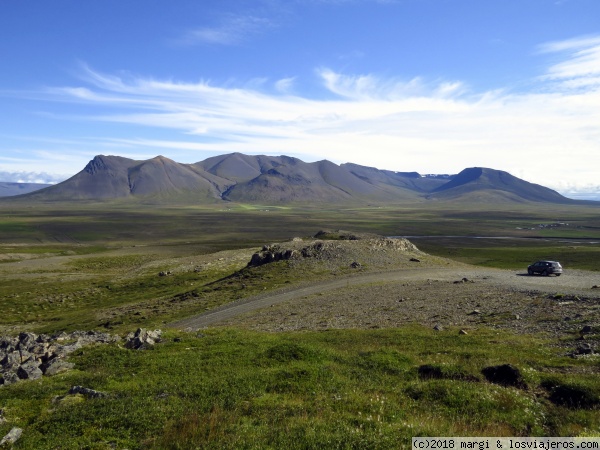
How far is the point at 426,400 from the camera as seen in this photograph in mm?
14586

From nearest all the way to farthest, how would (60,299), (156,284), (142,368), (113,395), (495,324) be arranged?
(113,395) → (142,368) → (495,324) → (60,299) → (156,284)

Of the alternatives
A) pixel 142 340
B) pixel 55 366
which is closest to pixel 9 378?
pixel 55 366

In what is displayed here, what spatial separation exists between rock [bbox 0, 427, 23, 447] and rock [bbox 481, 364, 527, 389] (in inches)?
684

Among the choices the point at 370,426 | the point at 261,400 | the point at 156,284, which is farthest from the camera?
the point at 156,284

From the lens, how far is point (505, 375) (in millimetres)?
16859

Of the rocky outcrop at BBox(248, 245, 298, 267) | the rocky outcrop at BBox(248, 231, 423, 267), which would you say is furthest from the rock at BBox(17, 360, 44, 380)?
the rocky outcrop at BBox(248, 245, 298, 267)

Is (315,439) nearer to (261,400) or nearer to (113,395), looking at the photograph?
(261,400)

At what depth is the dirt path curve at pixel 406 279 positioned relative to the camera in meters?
40.8

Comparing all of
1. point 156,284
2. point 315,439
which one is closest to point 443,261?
point 156,284

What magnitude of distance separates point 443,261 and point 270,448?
209ft

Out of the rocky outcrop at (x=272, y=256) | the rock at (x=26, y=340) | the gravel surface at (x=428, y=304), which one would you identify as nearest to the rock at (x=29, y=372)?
the rock at (x=26, y=340)

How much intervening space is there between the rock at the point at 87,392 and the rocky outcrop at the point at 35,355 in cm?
424

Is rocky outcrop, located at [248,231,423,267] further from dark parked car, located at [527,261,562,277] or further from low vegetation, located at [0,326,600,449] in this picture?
low vegetation, located at [0,326,600,449]

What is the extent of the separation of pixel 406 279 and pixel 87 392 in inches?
1652
